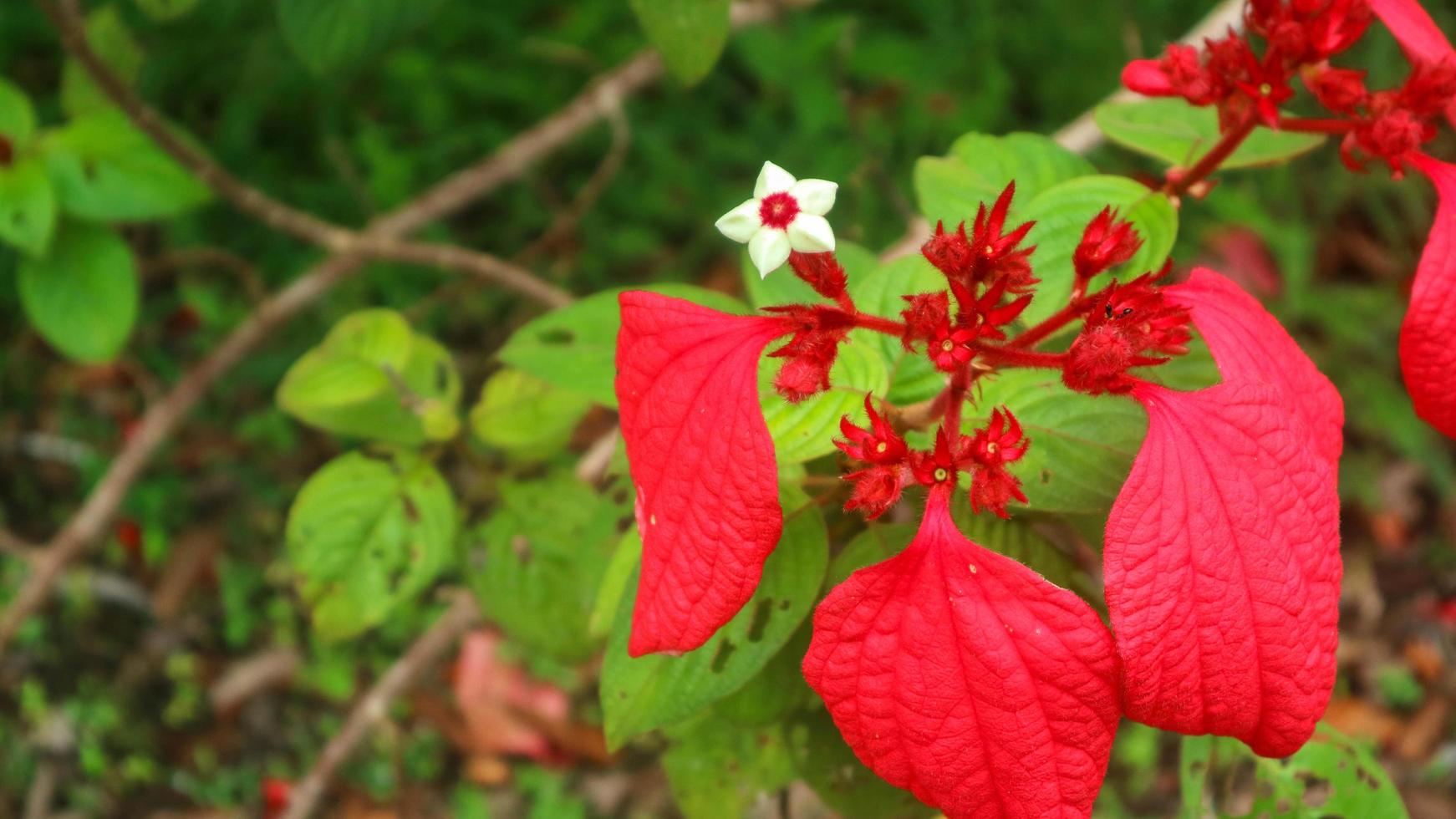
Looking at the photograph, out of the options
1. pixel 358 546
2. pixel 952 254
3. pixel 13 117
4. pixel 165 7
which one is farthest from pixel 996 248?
pixel 13 117

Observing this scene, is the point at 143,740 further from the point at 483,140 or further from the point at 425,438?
the point at 483,140

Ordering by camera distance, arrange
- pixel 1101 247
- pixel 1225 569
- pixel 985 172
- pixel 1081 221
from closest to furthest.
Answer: pixel 1225 569, pixel 1101 247, pixel 1081 221, pixel 985 172

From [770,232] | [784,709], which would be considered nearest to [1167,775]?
[784,709]

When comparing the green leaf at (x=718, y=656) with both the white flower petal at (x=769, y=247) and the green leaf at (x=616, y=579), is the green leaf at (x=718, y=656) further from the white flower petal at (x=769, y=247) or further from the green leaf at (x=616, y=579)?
the white flower petal at (x=769, y=247)

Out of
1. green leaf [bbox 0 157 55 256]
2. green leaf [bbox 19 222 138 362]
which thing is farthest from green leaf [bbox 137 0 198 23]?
green leaf [bbox 19 222 138 362]

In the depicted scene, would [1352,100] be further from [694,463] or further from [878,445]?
[694,463]

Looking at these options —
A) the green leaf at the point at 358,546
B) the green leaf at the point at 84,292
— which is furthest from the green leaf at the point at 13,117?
the green leaf at the point at 358,546

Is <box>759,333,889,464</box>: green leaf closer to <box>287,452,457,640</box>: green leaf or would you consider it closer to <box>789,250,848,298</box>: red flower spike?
<box>789,250,848,298</box>: red flower spike
